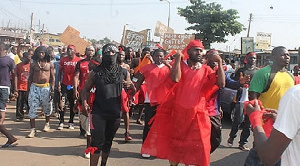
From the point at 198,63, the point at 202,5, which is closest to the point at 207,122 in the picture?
the point at 198,63

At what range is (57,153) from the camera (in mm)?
5520

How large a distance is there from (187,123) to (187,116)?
0.30 ft

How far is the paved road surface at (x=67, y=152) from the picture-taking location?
509cm

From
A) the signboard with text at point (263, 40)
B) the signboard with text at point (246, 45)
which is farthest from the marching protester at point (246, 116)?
the signboard with text at point (263, 40)

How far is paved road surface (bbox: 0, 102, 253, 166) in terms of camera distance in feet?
16.7

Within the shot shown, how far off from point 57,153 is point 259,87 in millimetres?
3627

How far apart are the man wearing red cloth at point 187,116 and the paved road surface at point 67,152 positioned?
1336 mm

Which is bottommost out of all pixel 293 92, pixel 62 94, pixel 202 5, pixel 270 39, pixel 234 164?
pixel 234 164

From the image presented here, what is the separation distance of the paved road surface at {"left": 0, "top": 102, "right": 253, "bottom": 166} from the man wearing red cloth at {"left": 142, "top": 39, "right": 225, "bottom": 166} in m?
1.34

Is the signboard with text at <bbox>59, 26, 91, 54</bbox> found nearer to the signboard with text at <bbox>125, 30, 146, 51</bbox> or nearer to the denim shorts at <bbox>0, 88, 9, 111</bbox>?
the denim shorts at <bbox>0, 88, 9, 111</bbox>

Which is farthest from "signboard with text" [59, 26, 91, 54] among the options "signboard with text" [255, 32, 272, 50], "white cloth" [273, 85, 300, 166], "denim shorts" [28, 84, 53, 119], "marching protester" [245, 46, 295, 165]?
"signboard with text" [255, 32, 272, 50]

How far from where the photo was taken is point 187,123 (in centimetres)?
388

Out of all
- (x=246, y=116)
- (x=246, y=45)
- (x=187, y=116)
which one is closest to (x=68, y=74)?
(x=246, y=116)

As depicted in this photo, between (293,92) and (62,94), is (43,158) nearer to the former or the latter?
(62,94)
